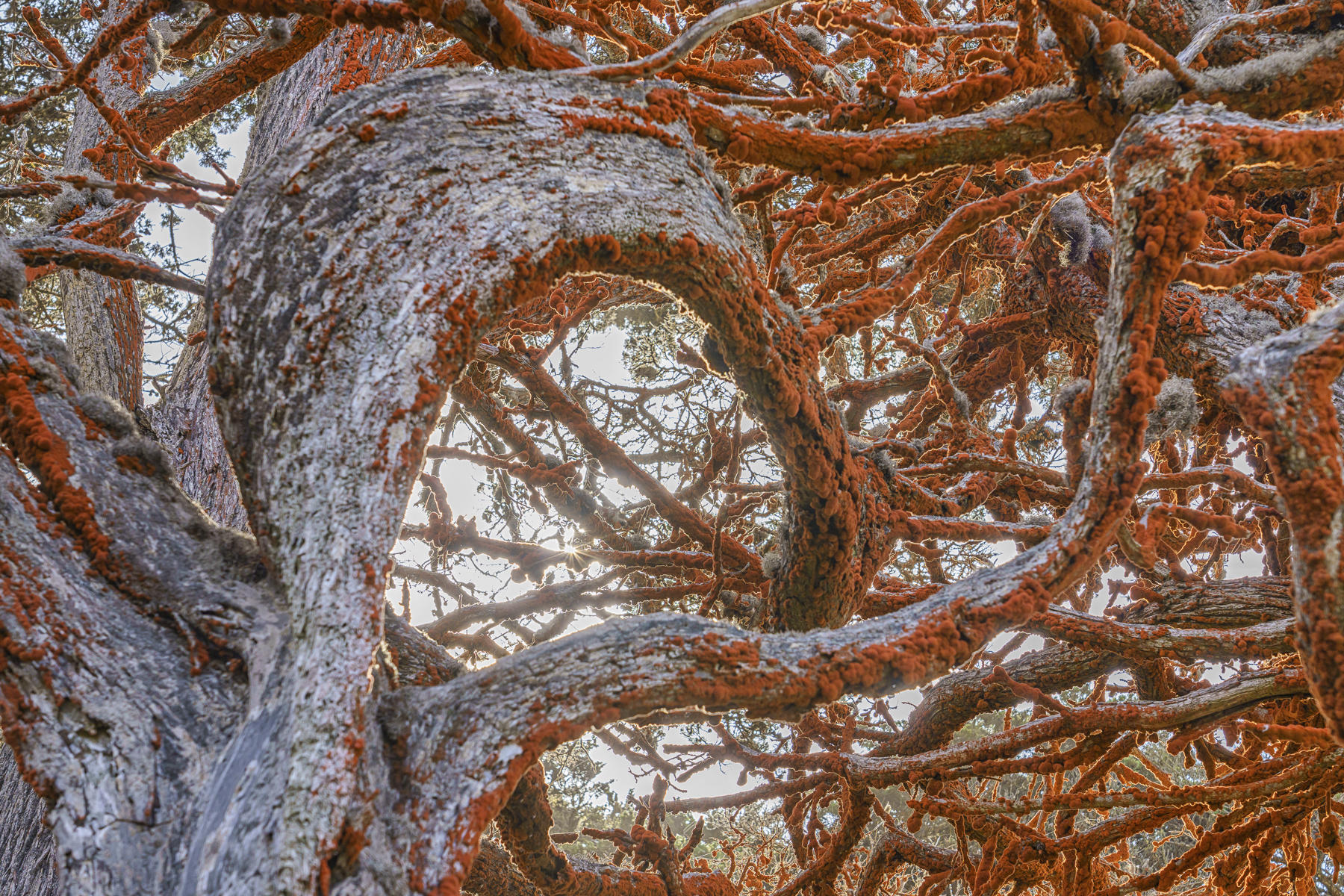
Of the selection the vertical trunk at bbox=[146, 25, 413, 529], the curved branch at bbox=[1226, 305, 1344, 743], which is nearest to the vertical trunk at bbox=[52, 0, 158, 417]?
the vertical trunk at bbox=[146, 25, 413, 529]

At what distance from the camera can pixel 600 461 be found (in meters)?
3.57

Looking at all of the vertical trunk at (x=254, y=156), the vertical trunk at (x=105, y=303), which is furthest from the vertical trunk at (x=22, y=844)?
the vertical trunk at (x=105, y=303)

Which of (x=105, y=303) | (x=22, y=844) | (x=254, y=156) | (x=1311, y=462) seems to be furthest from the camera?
(x=254, y=156)

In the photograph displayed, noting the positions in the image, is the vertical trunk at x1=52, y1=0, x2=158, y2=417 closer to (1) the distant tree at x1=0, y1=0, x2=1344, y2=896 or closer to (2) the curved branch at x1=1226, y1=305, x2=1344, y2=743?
(1) the distant tree at x1=0, y1=0, x2=1344, y2=896

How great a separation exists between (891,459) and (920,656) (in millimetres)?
1310

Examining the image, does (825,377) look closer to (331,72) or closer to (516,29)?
(331,72)

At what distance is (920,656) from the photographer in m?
1.62

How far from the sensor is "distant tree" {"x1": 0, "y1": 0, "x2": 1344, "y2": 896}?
1.34m

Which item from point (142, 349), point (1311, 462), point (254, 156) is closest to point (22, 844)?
point (142, 349)

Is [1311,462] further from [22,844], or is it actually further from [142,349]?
[142,349]

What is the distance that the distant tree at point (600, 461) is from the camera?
52.8 inches

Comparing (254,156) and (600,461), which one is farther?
(254,156)

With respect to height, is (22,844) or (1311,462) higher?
(1311,462)

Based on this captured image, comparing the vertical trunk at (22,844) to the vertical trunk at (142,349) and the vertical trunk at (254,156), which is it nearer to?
the vertical trunk at (142,349)
